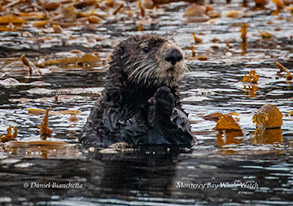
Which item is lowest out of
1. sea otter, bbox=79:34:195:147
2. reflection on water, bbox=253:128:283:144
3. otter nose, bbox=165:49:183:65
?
reflection on water, bbox=253:128:283:144

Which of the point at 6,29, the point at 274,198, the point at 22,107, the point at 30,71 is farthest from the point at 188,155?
the point at 6,29

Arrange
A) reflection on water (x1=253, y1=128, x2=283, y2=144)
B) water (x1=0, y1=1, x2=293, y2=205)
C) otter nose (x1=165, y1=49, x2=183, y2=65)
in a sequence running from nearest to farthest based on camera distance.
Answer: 1. water (x1=0, y1=1, x2=293, y2=205)
2. otter nose (x1=165, y1=49, x2=183, y2=65)
3. reflection on water (x1=253, y1=128, x2=283, y2=144)

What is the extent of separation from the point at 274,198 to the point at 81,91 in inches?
168

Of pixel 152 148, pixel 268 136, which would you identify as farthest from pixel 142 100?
pixel 268 136

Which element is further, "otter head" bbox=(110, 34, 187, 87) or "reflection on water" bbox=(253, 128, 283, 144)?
"reflection on water" bbox=(253, 128, 283, 144)

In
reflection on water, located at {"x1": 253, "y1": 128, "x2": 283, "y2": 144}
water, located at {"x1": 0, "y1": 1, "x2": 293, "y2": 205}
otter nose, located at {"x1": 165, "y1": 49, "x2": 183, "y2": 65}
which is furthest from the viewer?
reflection on water, located at {"x1": 253, "y1": 128, "x2": 283, "y2": 144}

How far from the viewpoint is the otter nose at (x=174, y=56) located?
536cm

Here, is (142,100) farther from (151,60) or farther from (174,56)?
(174,56)

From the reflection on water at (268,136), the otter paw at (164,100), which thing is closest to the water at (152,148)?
the reflection on water at (268,136)

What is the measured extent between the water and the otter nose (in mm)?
713

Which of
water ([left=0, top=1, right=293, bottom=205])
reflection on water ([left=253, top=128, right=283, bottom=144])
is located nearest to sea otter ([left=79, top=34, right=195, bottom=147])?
water ([left=0, top=1, right=293, bottom=205])

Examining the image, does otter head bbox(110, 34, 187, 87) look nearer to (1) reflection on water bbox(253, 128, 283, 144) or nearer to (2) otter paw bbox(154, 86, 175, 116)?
(2) otter paw bbox(154, 86, 175, 116)

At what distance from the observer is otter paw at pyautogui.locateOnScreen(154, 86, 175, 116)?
17.7 ft

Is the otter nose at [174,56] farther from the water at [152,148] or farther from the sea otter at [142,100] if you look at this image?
the water at [152,148]
